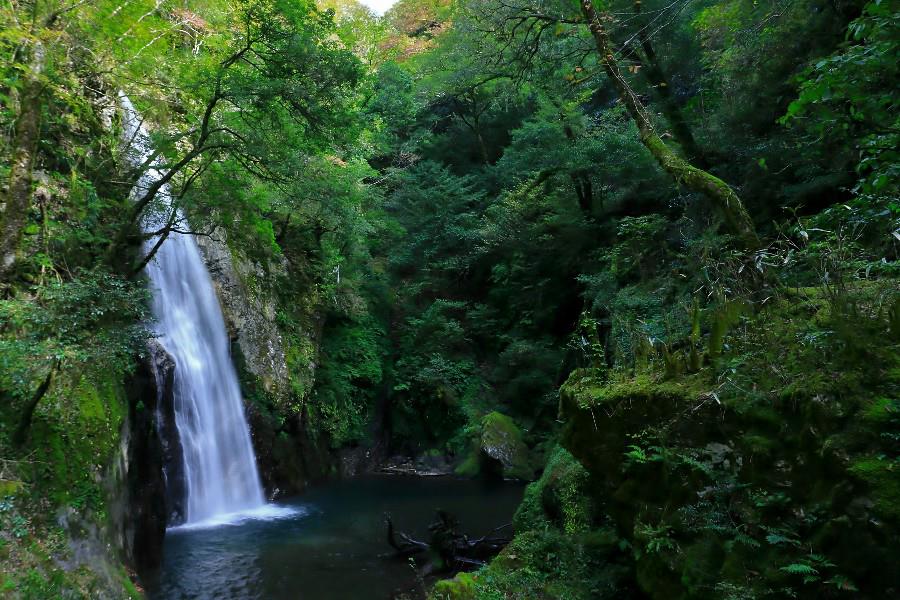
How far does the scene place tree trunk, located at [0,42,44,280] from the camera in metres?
5.80

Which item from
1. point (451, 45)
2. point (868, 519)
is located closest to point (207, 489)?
point (868, 519)

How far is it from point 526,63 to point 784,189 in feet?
15.9

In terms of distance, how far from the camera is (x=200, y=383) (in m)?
11.3

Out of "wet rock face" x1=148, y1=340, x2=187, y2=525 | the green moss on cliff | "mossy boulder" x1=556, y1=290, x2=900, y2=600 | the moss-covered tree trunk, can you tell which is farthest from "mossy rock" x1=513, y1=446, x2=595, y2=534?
"wet rock face" x1=148, y1=340, x2=187, y2=525

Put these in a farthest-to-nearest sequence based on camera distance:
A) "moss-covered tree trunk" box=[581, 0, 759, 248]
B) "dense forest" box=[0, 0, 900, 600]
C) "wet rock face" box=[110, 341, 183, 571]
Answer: "wet rock face" box=[110, 341, 183, 571]
"moss-covered tree trunk" box=[581, 0, 759, 248]
"dense forest" box=[0, 0, 900, 600]

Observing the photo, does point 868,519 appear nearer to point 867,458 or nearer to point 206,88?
point 867,458

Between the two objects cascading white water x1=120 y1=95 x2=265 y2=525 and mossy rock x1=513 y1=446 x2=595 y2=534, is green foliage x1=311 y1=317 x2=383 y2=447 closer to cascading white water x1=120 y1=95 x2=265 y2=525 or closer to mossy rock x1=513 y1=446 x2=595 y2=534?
cascading white water x1=120 y1=95 x2=265 y2=525

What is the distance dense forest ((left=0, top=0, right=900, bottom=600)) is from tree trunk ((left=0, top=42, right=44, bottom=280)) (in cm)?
3

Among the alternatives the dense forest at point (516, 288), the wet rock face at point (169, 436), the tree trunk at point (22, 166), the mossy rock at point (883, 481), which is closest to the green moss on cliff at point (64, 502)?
the dense forest at point (516, 288)

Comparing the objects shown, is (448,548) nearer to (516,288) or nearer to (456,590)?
(456,590)

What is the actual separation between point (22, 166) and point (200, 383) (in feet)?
21.0

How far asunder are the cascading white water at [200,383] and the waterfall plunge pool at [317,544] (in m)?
0.74

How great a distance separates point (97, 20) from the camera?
8.21 meters

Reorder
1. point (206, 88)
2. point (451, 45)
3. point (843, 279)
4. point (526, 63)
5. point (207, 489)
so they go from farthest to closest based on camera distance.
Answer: point (451, 45) < point (207, 489) < point (206, 88) < point (526, 63) < point (843, 279)
